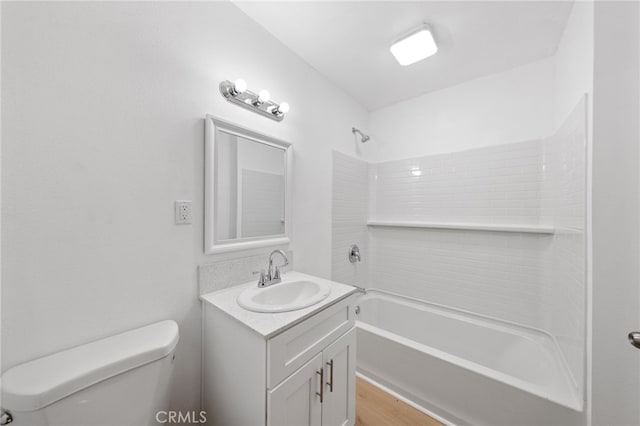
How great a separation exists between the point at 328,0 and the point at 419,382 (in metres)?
2.30

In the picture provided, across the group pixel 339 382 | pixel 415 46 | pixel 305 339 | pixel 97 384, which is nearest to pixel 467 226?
pixel 415 46

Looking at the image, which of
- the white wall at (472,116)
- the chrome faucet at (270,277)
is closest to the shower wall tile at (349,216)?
the white wall at (472,116)

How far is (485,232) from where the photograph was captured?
1.85 metres

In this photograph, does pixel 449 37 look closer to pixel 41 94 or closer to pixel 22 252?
pixel 41 94

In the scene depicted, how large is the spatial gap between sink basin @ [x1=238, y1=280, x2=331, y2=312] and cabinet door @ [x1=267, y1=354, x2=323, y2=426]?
0.82 feet

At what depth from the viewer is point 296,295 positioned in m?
1.34

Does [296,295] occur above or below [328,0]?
below

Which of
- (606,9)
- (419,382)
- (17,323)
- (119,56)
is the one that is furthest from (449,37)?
(17,323)

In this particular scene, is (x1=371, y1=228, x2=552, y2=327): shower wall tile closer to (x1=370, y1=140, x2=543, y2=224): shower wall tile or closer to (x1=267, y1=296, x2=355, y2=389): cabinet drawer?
(x1=370, y1=140, x2=543, y2=224): shower wall tile

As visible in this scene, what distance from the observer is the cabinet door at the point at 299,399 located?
828mm

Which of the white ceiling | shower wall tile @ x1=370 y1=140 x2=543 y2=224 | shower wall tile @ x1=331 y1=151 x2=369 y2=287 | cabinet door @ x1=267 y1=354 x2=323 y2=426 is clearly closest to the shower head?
shower wall tile @ x1=331 y1=151 x2=369 y2=287

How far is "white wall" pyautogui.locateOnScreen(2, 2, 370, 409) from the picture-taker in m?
0.70

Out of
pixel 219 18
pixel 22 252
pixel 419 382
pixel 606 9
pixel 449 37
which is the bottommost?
pixel 419 382

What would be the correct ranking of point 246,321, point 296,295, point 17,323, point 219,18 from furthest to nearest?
point 296,295 → point 219,18 → point 246,321 → point 17,323
